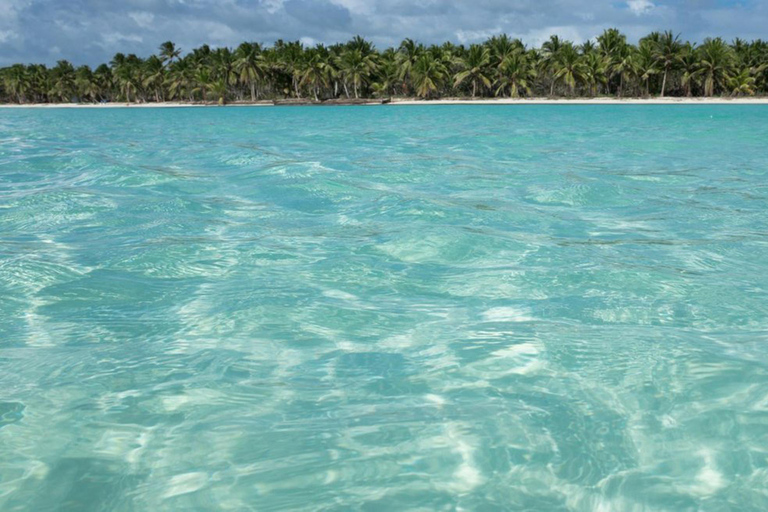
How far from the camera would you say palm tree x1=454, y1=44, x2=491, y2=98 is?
83.9 m

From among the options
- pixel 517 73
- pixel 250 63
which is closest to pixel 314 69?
pixel 250 63

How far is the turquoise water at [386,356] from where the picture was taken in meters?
3.62

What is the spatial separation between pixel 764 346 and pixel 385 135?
2473 cm

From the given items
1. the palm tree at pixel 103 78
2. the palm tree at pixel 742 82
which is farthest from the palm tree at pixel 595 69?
the palm tree at pixel 103 78

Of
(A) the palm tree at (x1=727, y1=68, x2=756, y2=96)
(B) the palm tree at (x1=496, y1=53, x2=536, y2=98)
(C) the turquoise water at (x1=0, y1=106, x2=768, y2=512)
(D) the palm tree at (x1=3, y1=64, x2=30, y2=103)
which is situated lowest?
Result: (C) the turquoise water at (x1=0, y1=106, x2=768, y2=512)

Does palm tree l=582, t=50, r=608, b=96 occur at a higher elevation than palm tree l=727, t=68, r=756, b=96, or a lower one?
higher

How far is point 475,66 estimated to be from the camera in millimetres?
84188

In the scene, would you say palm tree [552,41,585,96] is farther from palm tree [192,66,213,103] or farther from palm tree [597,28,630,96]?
palm tree [192,66,213,103]

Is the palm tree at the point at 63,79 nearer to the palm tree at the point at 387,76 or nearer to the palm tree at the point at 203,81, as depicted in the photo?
the palm tree at the point at 203,81

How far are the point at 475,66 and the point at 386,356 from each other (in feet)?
273

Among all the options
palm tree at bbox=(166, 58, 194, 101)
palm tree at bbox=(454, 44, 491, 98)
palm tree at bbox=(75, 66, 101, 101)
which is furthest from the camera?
palm tree at bbox=(75, 66, 101, 101)

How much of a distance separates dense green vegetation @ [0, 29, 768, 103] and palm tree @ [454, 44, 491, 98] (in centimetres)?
12

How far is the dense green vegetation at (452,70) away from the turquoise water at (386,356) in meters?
74.7

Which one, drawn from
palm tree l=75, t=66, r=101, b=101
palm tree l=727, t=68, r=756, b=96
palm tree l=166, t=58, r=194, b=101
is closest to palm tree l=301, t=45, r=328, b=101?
palm tree l=166, t=58, r=194, b=101
